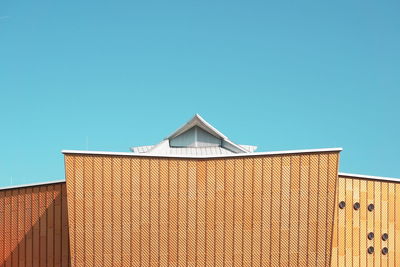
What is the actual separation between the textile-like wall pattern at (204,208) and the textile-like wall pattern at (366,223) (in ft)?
10.6

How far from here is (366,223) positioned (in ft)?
88.8

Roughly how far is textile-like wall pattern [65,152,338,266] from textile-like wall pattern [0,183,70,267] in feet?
12.2

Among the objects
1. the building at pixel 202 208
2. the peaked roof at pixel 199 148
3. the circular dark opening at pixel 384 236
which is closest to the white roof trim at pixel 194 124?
the peaked roof at pixel 199 148

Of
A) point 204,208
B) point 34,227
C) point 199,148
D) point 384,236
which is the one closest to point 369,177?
point 384,236

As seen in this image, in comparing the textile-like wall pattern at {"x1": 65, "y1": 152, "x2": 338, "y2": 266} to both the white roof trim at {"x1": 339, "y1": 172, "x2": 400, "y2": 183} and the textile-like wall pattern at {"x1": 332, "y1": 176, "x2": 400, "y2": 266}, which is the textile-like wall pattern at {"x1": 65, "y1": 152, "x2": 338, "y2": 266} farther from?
the white roof trim at {"x1": 339, "y1": 172, "x2": 400, "y2": 183}

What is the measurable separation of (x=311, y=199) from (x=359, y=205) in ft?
15.0

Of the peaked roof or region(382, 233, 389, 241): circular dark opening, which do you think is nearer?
region(382, 233, 389, 241): circular dark opening

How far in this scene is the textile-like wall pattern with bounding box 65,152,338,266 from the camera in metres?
23.6

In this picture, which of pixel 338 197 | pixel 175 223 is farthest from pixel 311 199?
pixel 175 223

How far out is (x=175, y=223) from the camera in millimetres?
23641

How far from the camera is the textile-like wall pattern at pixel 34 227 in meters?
27.2

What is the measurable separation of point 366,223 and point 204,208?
366 inches

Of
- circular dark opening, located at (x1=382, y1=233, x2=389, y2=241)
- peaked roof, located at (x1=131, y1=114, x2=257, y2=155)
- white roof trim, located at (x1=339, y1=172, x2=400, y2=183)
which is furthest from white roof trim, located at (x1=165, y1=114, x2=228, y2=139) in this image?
circular dark opening, located at (x1=382, y1=233, x2=389, y2=241)

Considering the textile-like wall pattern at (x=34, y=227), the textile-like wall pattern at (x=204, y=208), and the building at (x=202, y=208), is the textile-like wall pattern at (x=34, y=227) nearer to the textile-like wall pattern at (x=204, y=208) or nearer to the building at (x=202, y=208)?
the building at (x=202, y=208)
